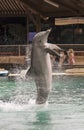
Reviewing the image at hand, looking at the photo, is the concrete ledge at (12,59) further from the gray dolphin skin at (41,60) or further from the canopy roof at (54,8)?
the gray dolphin skin at (41,60)

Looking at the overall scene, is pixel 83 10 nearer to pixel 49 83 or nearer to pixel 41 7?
pixel 41 7

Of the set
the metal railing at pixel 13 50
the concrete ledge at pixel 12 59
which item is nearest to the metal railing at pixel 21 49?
the metal railing at pixel 13 50

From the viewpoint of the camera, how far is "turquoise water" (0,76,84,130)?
836 cm

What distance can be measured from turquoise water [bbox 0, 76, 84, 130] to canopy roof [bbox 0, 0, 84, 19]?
339 inches

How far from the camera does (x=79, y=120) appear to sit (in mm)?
8766

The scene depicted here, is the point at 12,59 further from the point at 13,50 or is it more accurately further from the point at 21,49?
the point at 21,49

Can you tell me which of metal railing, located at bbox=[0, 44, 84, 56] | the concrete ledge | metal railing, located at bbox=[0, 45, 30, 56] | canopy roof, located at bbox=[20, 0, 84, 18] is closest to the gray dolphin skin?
canopy roof, located at bbox=[20, 0, 84, 18]

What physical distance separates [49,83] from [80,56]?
40.8 feet

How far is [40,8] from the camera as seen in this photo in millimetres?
24078

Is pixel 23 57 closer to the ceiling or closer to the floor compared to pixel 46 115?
closer to the floor

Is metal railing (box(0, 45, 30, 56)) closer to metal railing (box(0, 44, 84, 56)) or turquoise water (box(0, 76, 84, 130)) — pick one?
metal railing (box(0, 44, 84, 56))

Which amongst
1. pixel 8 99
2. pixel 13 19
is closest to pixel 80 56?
pixel 13 19

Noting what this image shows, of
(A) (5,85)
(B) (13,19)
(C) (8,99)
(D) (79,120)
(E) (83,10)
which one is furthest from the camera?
(B) (13,19)

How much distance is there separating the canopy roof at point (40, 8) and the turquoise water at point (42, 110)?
8602 millimetres
